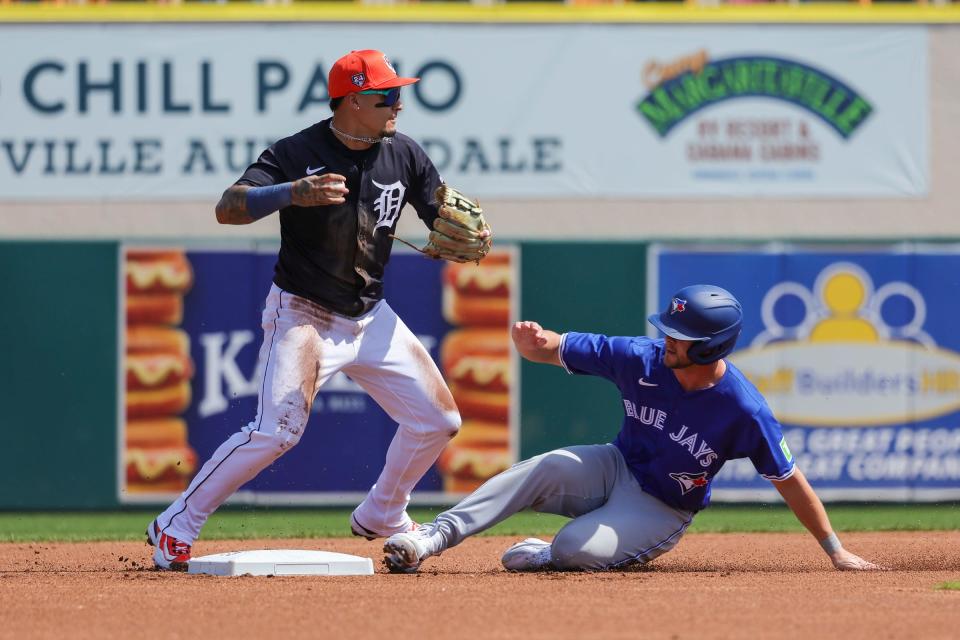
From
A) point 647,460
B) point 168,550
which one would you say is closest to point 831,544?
point 647,460

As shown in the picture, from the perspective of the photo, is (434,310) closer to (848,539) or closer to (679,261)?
(679,261)

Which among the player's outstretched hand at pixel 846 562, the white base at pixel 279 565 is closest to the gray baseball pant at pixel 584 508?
the white base at pixel 279 565

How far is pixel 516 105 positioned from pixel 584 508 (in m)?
5.75

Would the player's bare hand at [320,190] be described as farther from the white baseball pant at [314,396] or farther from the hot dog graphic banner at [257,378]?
the hot dog graphic banner at [257,378]

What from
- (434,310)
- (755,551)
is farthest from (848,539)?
(434,310)

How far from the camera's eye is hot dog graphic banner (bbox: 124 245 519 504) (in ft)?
30.4

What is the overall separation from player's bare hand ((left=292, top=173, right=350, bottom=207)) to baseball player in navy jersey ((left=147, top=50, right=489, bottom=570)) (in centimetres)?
15

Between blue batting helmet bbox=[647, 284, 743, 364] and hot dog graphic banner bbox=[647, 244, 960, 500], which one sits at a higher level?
blue batting helmet bbox=[647, 284, 743, 364]

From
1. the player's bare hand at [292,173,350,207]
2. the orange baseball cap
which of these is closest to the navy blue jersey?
the orange baseball cap

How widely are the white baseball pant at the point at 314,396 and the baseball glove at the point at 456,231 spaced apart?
33cm

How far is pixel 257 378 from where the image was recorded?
9305 millimetres

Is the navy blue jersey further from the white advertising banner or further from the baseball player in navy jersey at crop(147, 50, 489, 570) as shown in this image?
the white advertising banner

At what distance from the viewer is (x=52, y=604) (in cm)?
473

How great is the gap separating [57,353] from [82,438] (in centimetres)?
55
